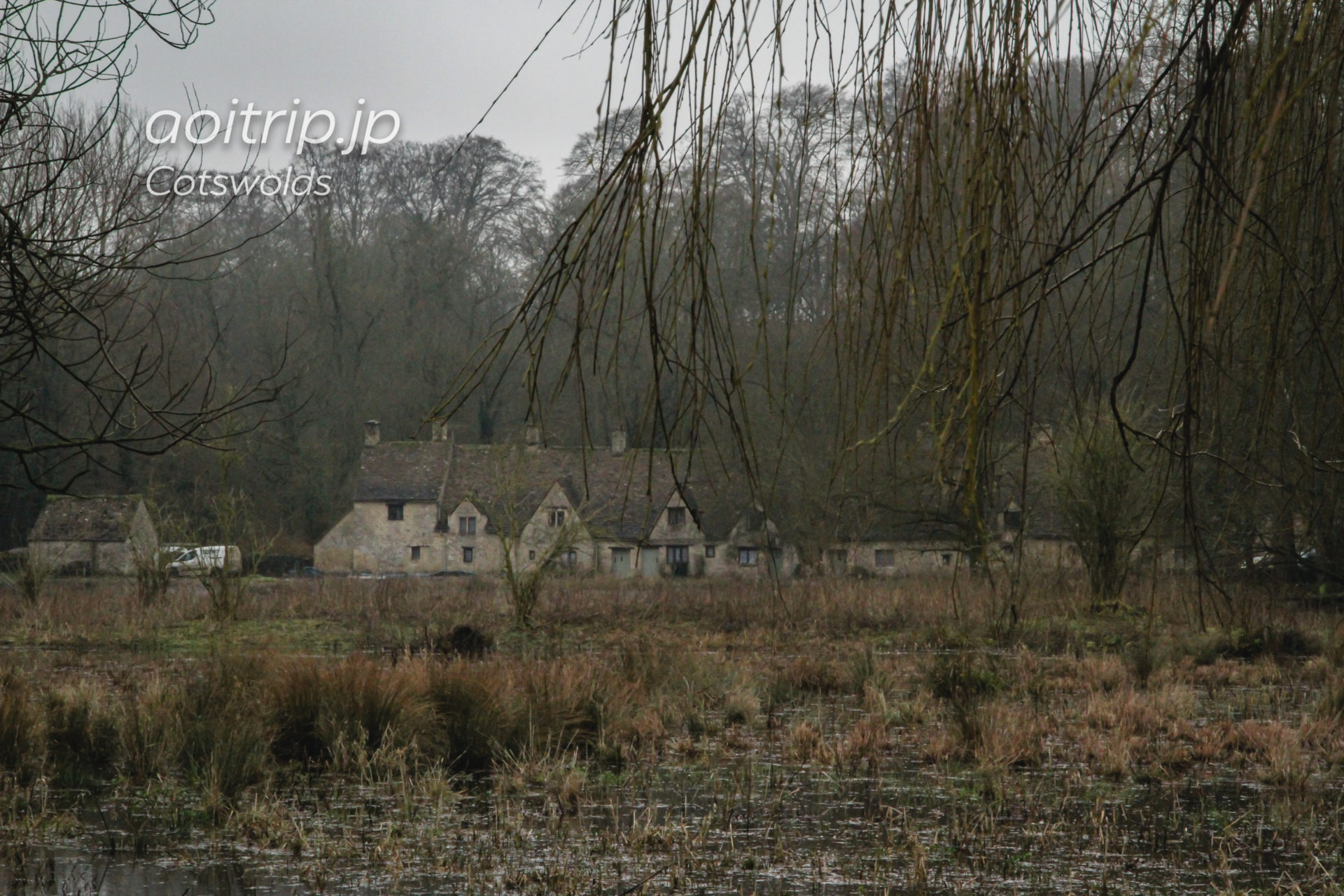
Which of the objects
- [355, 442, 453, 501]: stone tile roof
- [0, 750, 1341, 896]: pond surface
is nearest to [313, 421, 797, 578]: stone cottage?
[355, 442, 453, 501]: stone tile roof

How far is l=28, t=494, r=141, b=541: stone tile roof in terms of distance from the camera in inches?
1682

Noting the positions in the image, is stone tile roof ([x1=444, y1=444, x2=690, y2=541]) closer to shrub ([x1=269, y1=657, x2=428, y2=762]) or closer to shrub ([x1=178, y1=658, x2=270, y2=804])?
shrub ([x1=178, y1=658, x2=270, y2=804])

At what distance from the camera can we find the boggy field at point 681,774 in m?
6.52

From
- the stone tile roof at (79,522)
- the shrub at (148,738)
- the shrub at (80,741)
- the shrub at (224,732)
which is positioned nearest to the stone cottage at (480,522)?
the stone tile roof at (79,522)

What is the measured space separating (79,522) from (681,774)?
40.0m

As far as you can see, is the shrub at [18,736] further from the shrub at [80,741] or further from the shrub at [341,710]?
the shrub at [341,710]

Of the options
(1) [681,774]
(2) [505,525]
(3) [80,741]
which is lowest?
(1) [681,774]

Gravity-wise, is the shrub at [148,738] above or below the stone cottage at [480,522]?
below

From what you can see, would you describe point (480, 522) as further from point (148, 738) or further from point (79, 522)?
point (148, 738)

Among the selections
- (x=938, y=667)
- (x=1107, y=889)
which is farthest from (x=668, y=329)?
(x=938, y=667)

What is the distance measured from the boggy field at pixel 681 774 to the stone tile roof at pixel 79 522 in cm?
2920

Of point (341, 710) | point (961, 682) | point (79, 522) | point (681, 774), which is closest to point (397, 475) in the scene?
point (79, 522)

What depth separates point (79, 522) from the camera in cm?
4350

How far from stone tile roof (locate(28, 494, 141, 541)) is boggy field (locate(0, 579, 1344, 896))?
2920 centimetres
